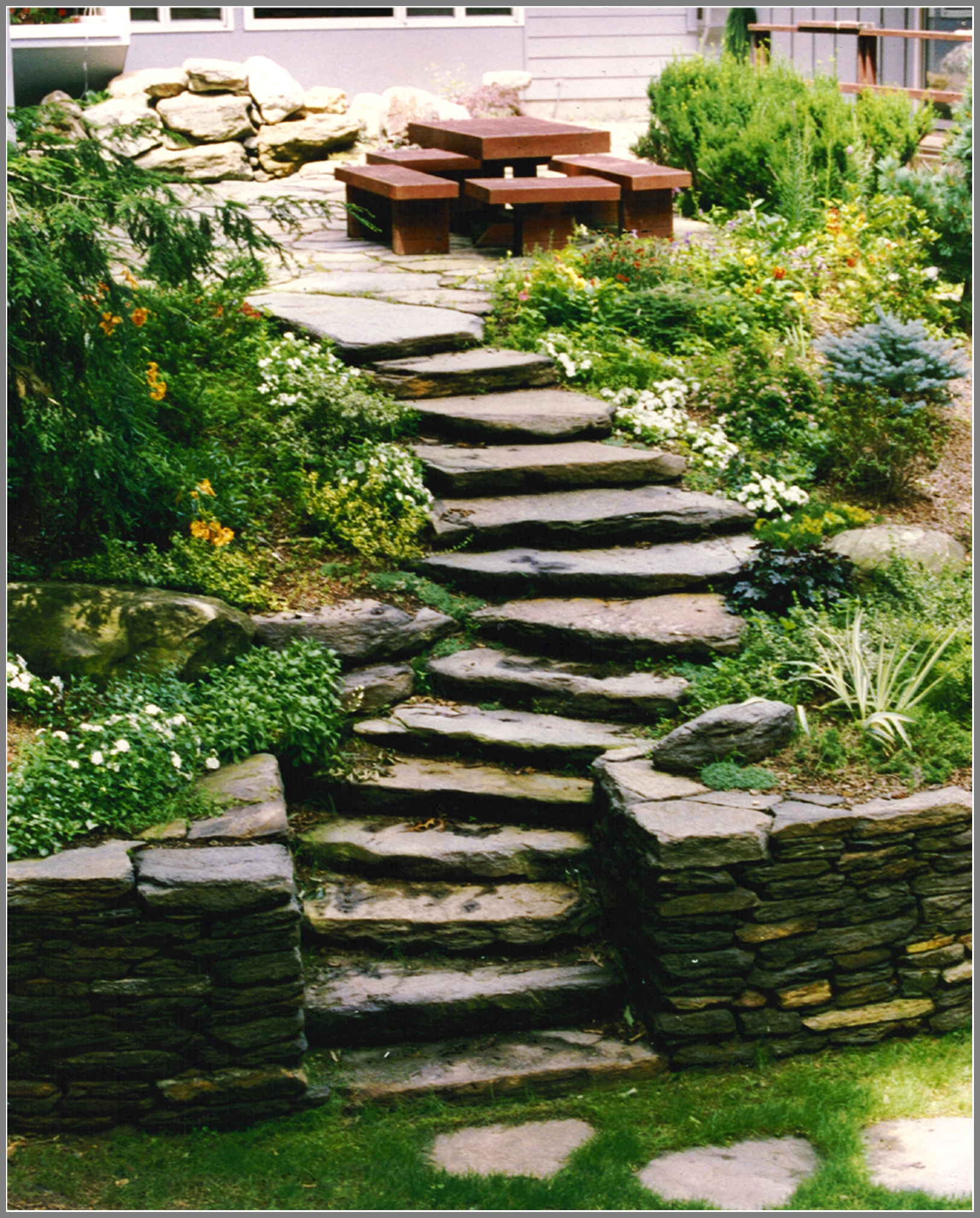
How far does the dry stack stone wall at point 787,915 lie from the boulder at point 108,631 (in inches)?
65.6

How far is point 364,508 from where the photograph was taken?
568 cm

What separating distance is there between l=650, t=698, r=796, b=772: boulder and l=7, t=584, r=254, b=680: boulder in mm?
A: 1768

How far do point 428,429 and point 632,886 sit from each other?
2952mm

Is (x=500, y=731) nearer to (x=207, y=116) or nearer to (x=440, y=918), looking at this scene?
(x=440, y=918)

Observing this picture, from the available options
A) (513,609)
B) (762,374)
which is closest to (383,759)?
(513,609)

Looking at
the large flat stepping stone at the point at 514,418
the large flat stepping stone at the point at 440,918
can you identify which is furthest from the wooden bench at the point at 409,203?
the large flat stepping stone at the point at 440,918

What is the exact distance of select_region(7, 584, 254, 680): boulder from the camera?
4.59 meters

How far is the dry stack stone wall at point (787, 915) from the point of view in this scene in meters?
4.14

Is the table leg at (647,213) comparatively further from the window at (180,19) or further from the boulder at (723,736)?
the window at (180,19)

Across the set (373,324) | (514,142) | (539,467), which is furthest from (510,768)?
(514,142)

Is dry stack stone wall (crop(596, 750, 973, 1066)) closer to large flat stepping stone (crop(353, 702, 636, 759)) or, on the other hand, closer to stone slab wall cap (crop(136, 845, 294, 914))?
large flat stepping stone (crop(353, 702, 636, 759))

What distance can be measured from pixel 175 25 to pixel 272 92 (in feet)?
5.58

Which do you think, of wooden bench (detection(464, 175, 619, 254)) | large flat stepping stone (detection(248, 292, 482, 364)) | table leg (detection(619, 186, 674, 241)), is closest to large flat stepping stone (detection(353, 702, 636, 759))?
large flat stepping stone (detection(248, 292, 482, 364))

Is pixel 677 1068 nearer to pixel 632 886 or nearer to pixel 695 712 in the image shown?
pixel 632 886
